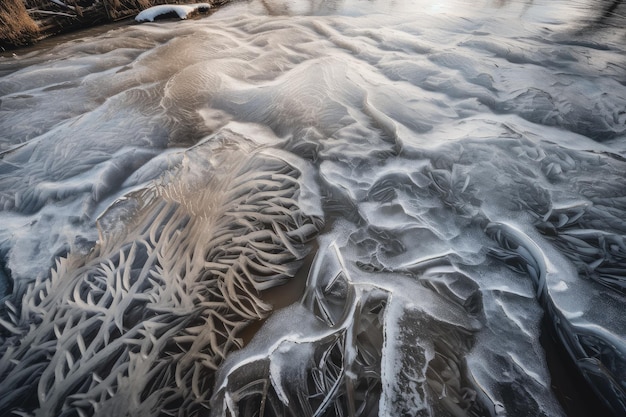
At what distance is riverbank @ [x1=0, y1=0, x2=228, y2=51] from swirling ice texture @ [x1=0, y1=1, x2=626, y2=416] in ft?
2.20

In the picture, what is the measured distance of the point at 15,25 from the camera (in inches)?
133

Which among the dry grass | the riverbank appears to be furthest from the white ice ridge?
the dry grass

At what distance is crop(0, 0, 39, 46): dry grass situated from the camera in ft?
10.7

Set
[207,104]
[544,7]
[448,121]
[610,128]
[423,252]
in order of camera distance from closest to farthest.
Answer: [423,252] → [610,128] → [448,121] → [207,104] → [544,7]

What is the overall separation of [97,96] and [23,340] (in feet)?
7.23

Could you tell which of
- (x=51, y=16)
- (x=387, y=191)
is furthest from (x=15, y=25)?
(x=387, y=191)

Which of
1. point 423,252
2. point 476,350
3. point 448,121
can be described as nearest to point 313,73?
point 448,121

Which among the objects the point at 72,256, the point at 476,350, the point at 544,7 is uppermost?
the point at 544,7

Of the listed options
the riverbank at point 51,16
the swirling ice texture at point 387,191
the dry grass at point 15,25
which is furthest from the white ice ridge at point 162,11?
the swirling ice texture at point 387,191

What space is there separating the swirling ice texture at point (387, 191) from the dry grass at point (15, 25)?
62 centimetres

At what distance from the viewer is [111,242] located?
125 cm

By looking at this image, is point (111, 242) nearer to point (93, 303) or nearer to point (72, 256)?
point (72, 256)

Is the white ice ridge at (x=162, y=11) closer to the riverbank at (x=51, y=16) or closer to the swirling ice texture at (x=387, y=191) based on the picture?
the riverbank at (x=51, y=16)

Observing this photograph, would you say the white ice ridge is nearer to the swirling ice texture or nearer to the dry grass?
the dry grass
